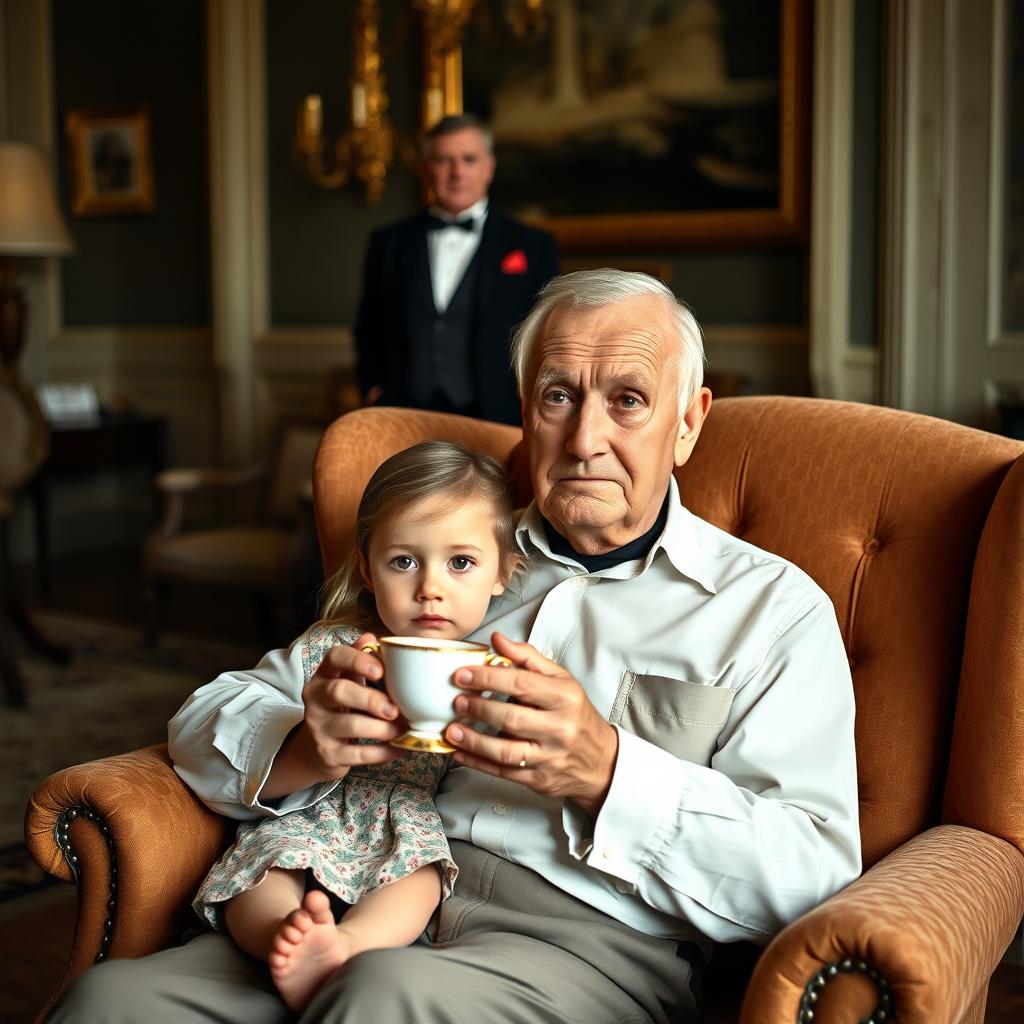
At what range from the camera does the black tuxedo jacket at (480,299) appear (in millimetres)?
4055

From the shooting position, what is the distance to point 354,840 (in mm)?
1488

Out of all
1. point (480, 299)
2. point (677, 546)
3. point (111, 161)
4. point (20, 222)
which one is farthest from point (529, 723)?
point (111, 161)

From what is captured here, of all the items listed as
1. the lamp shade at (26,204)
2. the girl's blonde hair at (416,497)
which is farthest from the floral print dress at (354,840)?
the lamp shade at (26,204)

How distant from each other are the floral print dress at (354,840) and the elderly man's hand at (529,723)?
257mm

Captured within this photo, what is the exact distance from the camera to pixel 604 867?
1318 mm

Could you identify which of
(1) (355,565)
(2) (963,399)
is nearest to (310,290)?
(2) (963,399)

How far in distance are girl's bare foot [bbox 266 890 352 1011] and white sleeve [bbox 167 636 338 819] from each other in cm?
21

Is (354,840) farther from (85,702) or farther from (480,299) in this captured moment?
(85,702)

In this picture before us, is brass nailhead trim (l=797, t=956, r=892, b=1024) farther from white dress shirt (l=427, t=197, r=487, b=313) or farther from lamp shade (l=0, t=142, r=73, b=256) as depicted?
lamp shade (l=0, t=142, r=73, b=256)

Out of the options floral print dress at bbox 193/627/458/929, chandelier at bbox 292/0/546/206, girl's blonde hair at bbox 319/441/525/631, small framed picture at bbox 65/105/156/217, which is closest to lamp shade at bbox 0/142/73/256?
small framed picture at bbox 65/105/156/217

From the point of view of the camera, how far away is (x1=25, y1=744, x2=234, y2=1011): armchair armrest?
4.86ft

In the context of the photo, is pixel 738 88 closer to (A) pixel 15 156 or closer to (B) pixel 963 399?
(B) pixel 963 399

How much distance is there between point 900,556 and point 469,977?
0.76m

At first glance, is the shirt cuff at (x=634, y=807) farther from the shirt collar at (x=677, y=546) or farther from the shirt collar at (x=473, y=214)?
the shirt collar at (x=473, y=214)
